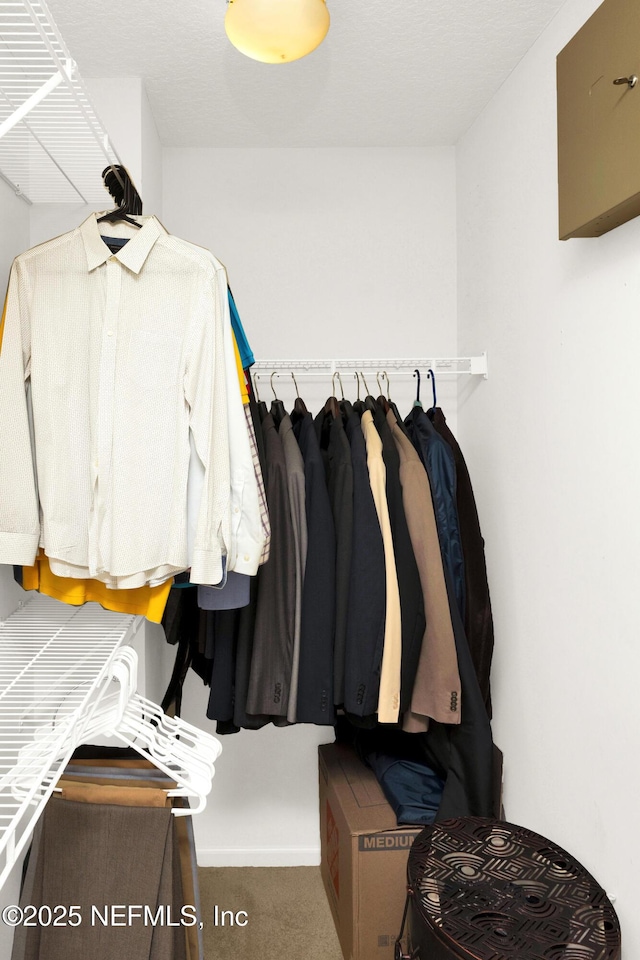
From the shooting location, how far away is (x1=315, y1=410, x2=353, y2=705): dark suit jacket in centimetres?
195

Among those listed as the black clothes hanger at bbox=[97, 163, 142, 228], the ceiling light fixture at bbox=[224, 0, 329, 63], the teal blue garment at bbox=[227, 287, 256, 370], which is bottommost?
the teal blue garment at bbox=[227, 287, 256, 370]

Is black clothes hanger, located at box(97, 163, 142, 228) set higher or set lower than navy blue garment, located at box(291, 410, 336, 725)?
higher

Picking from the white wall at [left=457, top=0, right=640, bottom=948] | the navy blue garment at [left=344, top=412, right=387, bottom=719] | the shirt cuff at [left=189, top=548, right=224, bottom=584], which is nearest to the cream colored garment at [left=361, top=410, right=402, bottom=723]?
the navy blue garment at [left=344, top=412, right=387, bottom=719]

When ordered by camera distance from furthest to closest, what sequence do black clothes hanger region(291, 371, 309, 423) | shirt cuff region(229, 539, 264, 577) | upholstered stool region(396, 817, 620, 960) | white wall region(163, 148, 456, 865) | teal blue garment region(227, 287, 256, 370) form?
white wall region(163, 148, 456, 865) < black clothes hanger region(291, 371, 309, 423) < teal blue garment region(227, 287, 256, 370) < shirt cuff region(229, 539, 264, 577) < upholstered stool region(396, 817, 620, 960)

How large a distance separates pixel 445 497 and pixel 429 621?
0.39 m

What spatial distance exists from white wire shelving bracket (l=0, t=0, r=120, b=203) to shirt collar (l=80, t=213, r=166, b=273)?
0.17 meters

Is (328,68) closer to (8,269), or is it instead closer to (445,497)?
(8,269)

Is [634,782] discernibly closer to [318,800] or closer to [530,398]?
[530,398]

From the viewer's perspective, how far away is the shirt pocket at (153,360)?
154 centimetres

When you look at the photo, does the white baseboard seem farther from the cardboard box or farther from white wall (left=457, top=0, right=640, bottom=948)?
white wall (left=457, top=0, right=640, bottom=948)

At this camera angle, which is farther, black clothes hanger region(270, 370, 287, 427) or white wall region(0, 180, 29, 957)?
black clothes hanger region(270, 370, 287, 427)

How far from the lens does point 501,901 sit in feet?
4.78

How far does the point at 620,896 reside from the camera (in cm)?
145

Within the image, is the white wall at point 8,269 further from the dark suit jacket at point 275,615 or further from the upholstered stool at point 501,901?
the upholstered stool at point 501,901
